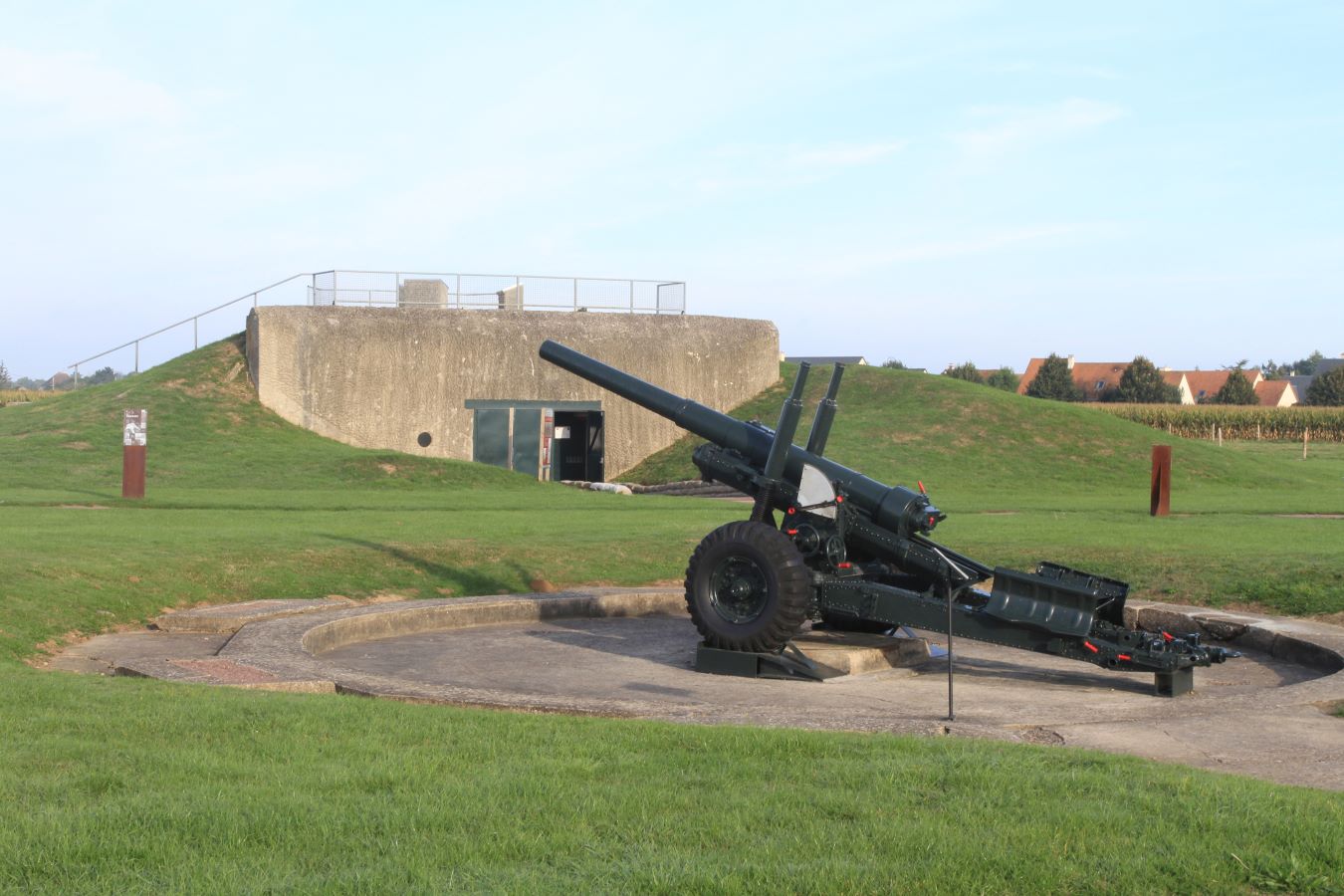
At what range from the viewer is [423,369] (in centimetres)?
4197

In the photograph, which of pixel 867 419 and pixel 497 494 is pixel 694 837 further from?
pixel 867 419

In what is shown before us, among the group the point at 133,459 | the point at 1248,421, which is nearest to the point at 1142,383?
the point at 1248,421

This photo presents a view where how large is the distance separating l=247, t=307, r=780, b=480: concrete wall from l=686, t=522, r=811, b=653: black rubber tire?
31213 mm

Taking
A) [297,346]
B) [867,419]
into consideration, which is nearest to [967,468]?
[867,419]

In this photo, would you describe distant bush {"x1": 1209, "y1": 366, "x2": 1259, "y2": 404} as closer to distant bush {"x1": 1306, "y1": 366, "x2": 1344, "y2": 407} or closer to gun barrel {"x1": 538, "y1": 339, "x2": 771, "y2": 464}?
distant bush {"x1": 1306, "y1": 366, "x2": 1344, "y2": 407}

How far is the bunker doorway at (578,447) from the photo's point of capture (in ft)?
144

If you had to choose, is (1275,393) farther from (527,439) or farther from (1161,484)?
(1161,484)

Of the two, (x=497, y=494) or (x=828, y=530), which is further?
(x=497, y=494)

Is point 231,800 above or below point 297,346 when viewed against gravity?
below

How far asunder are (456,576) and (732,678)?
229 inches

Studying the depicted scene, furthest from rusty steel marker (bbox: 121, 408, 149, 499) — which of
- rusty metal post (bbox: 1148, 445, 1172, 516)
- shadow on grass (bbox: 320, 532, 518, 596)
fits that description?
rusty metal post (bbox: 1148, 445, 1172, 516)

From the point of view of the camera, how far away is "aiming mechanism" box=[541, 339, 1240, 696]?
1052 cm

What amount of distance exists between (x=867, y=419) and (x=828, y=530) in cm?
3365

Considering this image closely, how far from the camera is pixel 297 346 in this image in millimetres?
41375
